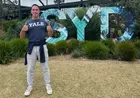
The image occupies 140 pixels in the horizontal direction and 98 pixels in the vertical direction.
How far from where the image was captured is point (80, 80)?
7.88 m

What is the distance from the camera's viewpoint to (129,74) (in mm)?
8477

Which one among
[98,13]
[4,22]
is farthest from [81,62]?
[4,22]

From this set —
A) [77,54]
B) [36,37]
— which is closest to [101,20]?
[77,54]

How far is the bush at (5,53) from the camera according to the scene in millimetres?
9955

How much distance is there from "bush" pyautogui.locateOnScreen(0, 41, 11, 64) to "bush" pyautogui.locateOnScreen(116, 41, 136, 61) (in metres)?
3.64

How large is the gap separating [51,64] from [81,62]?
94 centimetres

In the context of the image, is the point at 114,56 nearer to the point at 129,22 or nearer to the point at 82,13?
the point at 129,22

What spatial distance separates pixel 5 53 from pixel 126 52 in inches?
156

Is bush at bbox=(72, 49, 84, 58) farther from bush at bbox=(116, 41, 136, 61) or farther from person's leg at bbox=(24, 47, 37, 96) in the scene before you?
person's leg at bbox=(24, 47, 37, 96)

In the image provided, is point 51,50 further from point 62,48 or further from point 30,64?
point 30,64

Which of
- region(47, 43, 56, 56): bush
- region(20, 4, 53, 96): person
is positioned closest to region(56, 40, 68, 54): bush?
region(47, 43, 56, 56): bush

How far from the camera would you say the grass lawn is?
7223mm

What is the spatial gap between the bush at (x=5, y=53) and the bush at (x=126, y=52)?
3.64 meters

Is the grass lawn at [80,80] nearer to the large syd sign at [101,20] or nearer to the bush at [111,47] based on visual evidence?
the bush at [111,47]
